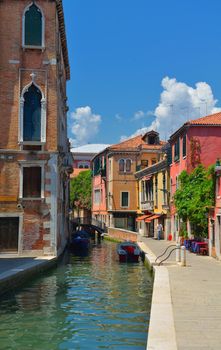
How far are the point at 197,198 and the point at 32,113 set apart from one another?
29.6ft

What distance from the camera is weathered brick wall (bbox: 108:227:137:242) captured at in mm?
38059

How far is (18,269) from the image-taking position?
57.2 feet

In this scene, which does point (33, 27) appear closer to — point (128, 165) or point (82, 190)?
point (128, 165)

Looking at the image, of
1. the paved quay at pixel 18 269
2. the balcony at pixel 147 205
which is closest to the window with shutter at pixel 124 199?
the balcony at pixel 147 205

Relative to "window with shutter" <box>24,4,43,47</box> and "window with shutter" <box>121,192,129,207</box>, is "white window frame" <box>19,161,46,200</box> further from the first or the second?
"window with shutter" <box>121,192,129,207</box>

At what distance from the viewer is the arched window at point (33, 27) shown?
24172 millimetres

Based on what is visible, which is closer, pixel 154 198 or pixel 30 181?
pixel 30 181

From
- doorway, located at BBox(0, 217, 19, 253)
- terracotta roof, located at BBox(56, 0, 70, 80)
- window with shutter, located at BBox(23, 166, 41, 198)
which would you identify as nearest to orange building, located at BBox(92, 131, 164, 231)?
terracotta roof, located at BBox(56, 0, 70, 80)

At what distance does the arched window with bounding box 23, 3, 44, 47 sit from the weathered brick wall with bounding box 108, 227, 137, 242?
17.4m

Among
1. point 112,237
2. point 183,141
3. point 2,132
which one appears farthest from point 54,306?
point 112,237

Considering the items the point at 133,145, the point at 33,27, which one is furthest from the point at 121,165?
the point at 33,27

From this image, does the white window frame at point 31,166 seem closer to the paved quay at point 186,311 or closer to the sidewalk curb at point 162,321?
the paved quay at point 186,311

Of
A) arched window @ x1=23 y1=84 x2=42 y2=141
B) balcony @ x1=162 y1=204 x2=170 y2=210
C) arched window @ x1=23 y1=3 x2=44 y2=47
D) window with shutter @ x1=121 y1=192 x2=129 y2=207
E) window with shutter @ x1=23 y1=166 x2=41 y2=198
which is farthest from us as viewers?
window with shutter @ x1=121 y1=192 x2=129 y2=207

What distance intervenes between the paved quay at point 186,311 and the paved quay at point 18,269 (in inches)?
173
